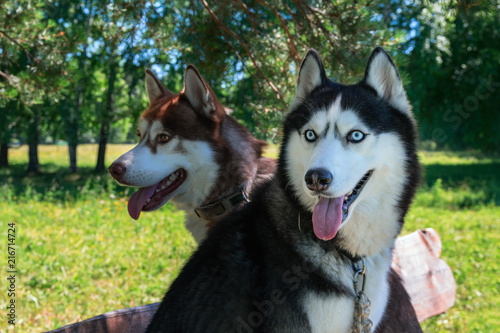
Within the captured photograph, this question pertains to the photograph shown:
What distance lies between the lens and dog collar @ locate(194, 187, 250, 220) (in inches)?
122

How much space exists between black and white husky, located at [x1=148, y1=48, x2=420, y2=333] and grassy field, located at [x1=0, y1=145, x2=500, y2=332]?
488mm

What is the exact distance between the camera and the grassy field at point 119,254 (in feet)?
15.9

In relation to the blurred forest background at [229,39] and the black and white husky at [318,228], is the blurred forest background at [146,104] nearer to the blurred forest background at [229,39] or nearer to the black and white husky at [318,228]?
the blurred forest background at [229,39]

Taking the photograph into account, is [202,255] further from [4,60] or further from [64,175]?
[64,175]

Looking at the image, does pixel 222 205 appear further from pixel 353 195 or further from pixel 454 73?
pixel 454 73

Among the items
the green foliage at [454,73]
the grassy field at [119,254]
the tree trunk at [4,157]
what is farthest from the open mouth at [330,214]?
the tree trunk at [4,157]

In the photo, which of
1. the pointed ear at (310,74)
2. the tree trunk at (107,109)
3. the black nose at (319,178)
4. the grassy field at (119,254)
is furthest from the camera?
the tree trunk at (107,109)

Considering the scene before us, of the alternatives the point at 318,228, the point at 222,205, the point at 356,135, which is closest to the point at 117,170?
the point at 222,205

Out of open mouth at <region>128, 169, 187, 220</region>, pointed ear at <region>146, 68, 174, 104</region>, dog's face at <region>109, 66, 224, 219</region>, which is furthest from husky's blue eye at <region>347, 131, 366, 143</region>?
pointed ear at <region>146, 68, 174, 104</region>

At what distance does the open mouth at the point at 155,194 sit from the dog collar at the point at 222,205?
0.25 m

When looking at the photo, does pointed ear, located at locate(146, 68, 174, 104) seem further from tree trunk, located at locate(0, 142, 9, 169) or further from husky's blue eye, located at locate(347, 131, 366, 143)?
tree trunk, located at locate(0, 142, 9, 169)

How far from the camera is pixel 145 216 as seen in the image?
8648mm

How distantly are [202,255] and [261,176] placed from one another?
106cm

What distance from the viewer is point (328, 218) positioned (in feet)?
6.67
